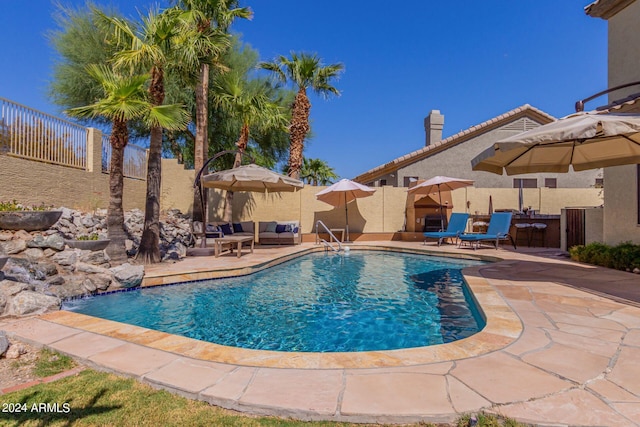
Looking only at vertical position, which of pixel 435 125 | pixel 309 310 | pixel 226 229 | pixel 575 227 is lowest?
pixel 309 310

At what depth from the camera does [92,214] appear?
9680 mm

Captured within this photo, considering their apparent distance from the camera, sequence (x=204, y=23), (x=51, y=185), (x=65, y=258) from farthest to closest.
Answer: (x=204, y=23)
(x=51, y=185)
(x=65, y=258)

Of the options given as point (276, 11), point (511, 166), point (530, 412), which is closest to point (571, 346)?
point (530, 412)

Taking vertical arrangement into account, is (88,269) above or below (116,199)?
below

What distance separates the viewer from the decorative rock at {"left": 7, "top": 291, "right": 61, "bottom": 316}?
4055 mm

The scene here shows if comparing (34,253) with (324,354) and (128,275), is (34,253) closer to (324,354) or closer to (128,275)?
(128,275)

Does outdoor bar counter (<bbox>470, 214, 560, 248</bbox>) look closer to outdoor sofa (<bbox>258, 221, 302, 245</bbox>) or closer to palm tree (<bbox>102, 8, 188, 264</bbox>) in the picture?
outdoor sofa (<bbox>258, 221, 302, 245</bbox>)

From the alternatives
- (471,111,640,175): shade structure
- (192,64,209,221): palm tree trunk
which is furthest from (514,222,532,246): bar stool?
(192,64,209,221): palm tree trunk

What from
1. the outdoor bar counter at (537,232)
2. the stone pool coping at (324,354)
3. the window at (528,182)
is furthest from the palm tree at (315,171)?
the stone pool coping at (324,354)

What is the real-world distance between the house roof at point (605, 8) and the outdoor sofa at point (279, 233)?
418 inches

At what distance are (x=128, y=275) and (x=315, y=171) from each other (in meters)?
28.9

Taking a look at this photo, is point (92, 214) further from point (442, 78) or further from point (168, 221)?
point (442, 78)

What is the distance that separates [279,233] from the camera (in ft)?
41.1

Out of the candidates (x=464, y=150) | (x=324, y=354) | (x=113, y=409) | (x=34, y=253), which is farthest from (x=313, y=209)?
(x=113, y=409)
